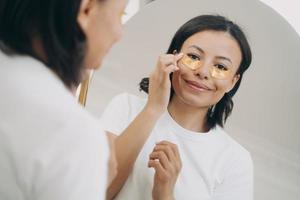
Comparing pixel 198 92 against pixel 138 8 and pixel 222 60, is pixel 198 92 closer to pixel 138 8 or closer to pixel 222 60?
pixel 222 60

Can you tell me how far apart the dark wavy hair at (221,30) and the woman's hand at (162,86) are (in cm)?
2

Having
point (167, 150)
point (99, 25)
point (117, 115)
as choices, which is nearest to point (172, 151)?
point (167, 150)

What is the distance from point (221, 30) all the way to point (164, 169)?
0.24m

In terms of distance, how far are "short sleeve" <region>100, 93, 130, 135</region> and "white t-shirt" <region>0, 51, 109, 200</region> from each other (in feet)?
0.96

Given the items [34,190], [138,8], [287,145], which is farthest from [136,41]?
[34,190]

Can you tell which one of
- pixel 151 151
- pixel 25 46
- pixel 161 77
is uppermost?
pixel 25 46

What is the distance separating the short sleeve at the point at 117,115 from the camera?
63cm

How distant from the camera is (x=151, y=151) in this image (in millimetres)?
614

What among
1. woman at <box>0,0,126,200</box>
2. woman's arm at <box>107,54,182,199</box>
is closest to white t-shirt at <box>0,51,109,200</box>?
woman at <box>0,0,126,200</box>

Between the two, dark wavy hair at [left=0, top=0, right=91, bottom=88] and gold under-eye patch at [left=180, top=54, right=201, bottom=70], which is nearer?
dark wavy hair at [left=0, top=0, right=91, bottom=88]

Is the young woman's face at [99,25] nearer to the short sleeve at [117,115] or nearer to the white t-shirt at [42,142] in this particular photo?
the white t-shirt at [42,142]

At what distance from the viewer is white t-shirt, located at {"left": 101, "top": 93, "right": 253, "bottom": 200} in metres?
0.61

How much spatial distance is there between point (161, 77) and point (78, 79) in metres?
0.24

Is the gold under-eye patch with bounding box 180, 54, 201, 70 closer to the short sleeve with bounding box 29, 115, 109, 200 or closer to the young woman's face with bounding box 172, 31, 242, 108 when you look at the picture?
the young woman's face with bounding box 172, 31, 242, 108
